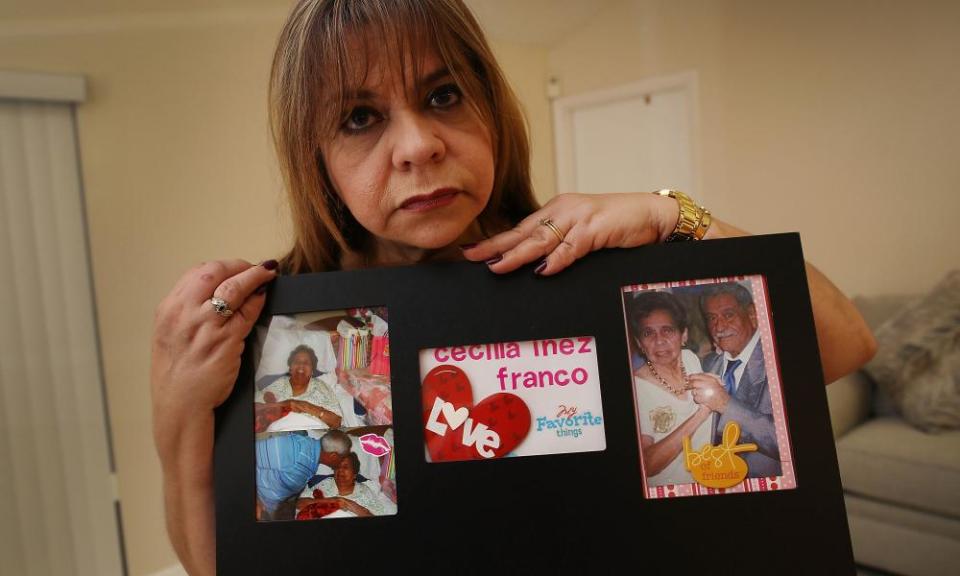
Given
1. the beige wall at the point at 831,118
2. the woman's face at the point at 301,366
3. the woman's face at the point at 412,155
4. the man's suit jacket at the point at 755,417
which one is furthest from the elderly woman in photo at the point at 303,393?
the beige wall at the point at 831,118

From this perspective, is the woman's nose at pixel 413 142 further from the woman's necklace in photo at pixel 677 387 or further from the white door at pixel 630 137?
the white door at pixel 630 137

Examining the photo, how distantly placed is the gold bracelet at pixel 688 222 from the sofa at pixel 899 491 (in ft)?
5.59

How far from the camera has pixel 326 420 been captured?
0.61 meters

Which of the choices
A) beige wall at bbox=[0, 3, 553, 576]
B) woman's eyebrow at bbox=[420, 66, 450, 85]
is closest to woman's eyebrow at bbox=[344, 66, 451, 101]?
woman's eyebrow at bbox=[420, 66, 450, 85]

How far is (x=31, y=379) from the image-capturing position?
2.03 m

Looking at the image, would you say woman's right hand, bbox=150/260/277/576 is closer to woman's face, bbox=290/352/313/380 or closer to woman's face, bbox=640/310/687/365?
woman's face, bbox=290/352/313/380

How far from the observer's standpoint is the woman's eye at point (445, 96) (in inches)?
25.6

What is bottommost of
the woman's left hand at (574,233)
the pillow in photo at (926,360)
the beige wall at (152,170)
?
the pillow in photo at (926,360)

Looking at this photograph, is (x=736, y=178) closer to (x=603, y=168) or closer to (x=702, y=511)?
(x=603, y=168)

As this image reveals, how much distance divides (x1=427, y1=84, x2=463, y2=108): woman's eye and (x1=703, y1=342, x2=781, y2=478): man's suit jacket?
371mm

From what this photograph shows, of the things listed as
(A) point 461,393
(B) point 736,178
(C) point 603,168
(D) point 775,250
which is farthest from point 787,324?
(C) point 603,168

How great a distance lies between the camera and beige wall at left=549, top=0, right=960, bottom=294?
2561 millimetres

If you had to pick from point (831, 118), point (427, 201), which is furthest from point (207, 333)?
point (831, 118)

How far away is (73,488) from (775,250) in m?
2.41
